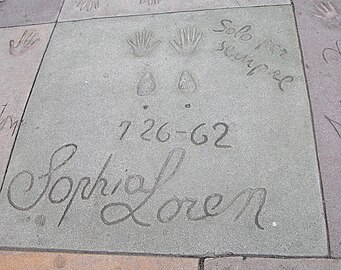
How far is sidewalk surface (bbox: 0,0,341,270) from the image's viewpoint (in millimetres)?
2244

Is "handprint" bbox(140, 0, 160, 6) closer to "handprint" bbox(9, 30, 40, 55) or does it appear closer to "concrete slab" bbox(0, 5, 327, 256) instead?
"concrete slab" bbox(0, 5, 327, 256)

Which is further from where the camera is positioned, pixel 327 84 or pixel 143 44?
pixel 143 44

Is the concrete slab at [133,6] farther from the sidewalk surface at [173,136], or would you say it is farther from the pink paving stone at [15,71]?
the pink paving stone at [15,71]

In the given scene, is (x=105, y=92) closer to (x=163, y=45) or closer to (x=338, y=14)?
(x=163, y=45)

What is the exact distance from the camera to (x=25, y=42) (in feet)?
11.4

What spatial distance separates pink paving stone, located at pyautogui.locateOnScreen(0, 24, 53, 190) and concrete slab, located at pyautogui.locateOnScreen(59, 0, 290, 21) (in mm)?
270
